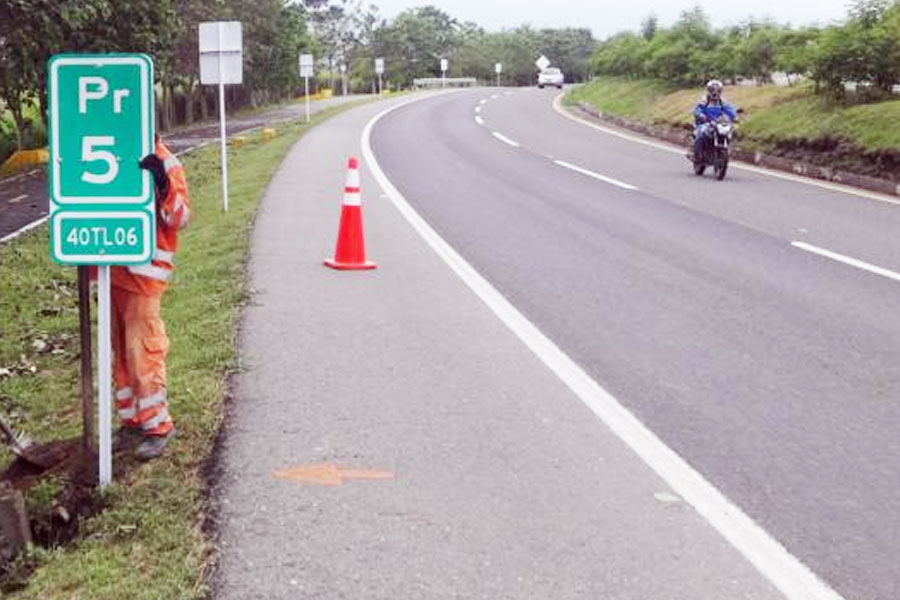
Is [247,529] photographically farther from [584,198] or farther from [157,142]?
[584,198]

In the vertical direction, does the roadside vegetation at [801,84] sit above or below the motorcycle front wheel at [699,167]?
above

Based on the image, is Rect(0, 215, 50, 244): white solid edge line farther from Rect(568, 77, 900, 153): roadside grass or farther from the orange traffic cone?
Rect(568, 77, 900, 153): roadside grass

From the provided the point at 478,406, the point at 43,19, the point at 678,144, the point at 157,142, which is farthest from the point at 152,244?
the point at 678,144

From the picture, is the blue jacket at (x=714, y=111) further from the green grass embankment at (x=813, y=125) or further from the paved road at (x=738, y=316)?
the green grass embankment at (x=813, y=125)

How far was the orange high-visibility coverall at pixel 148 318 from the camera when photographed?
4703 mm

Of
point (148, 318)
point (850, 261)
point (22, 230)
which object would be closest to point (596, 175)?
point (850, 261)

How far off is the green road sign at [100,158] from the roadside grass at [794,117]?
15.1 meters

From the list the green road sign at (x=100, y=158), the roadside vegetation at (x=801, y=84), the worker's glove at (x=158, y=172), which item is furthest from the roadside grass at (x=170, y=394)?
the roadside vegetation at (x=801, y=84)

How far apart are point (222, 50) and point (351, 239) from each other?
648cm

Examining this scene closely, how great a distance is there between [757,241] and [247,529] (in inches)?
332

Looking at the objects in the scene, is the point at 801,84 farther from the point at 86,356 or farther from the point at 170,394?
the point at 86,356

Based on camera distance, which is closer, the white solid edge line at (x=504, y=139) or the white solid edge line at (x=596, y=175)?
the white solid edge line at (x=596, y=175)

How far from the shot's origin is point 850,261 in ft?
32.6

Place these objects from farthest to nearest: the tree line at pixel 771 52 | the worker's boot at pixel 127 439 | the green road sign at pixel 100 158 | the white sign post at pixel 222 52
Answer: the tree line at pixel 771 52, the white sign post at pixel 222 52, the worker's boot at pixel 127 439, the green road sign at pixel 100 158
